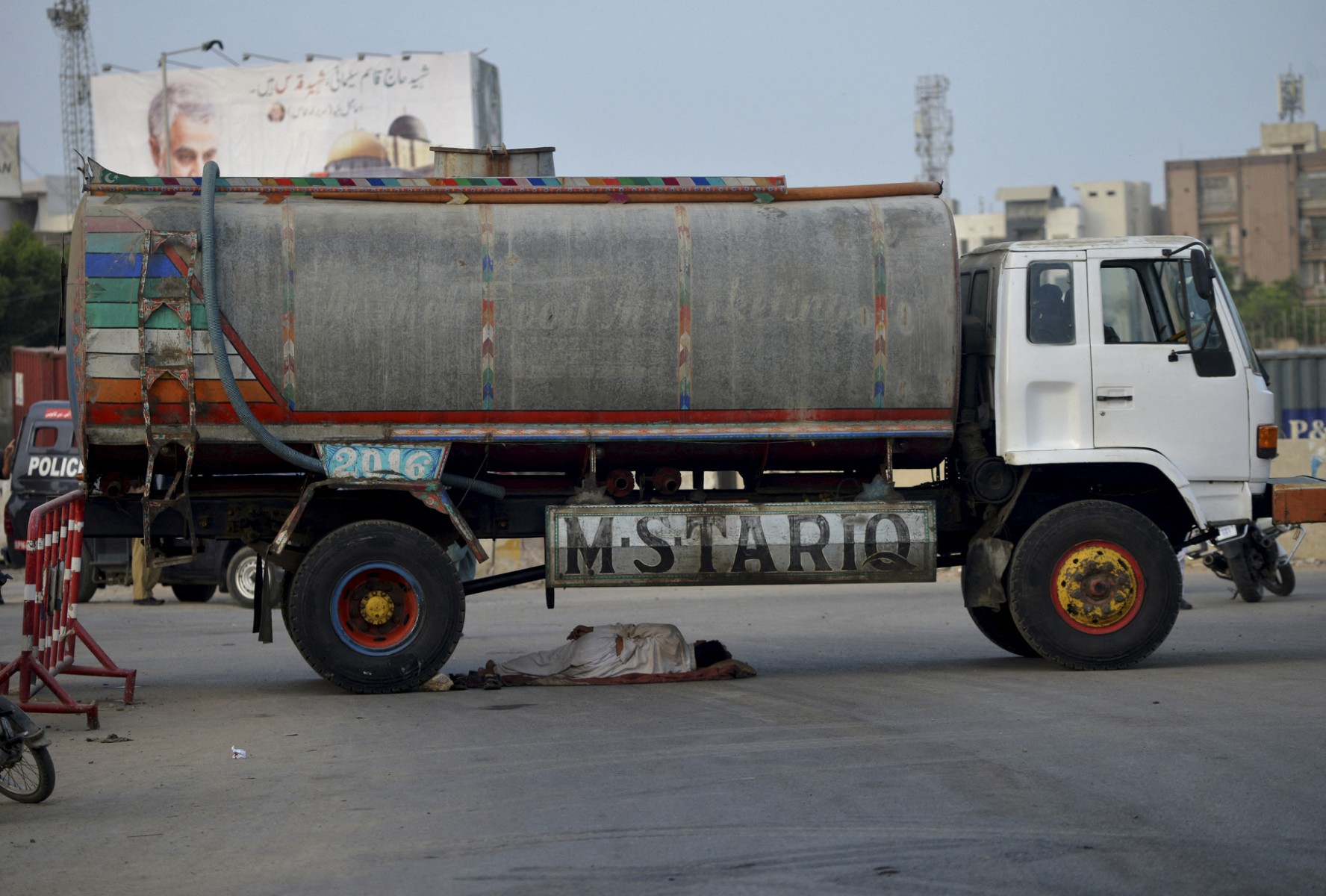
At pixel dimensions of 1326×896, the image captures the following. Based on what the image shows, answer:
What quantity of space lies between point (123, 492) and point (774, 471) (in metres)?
4.55

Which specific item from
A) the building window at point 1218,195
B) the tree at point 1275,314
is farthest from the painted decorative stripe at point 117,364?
the building window at point 1218,195

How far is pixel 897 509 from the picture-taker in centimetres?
1021

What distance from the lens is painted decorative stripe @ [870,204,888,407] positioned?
32.7 feet

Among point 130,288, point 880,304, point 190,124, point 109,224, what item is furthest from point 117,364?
point 190,124

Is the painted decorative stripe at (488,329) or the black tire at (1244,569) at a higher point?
the painted decorative stripe at (488,329)

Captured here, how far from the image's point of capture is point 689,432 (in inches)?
393

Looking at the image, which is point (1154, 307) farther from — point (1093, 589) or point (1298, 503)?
point (1093, 589)

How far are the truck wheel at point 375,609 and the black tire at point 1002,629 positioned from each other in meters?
4.02

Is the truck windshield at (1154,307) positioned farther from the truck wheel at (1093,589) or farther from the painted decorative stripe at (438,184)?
the painted decorative stripe at (438,184)

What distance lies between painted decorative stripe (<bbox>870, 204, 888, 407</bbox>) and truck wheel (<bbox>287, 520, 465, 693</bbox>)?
124 inches

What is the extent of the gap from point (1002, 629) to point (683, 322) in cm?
371

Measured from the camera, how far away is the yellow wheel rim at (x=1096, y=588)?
33.7 feet

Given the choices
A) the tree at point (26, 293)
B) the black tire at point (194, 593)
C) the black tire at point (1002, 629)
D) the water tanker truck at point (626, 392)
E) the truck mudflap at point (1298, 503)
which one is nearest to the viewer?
the water tanker truck at point (626, 392)

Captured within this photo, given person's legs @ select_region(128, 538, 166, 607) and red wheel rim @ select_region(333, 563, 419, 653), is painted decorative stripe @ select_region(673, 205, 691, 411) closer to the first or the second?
red wheel rim @ select_region(333, 563, 419, 653)
